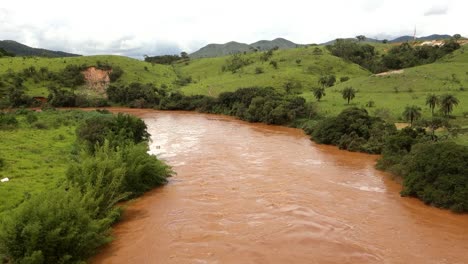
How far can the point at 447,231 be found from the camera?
20859 millimetres

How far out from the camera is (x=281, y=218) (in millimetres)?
21469

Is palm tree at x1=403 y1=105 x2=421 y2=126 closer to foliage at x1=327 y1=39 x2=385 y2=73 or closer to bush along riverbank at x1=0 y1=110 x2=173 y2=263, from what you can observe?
bush along riverbank at x1=0 y1=110 x2=173 y2=263

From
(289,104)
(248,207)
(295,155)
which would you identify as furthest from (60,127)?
(289,104)

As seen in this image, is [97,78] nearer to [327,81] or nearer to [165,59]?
[165,59]

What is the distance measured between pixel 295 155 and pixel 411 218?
662 inches

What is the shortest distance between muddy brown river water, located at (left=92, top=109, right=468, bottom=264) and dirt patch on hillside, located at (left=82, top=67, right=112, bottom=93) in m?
57.5

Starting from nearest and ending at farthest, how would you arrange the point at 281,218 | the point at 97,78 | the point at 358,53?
the point at 281,218
the point at 97,78
the point at 358,53

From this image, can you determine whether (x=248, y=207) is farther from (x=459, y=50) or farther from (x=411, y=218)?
(x=459, y=50)

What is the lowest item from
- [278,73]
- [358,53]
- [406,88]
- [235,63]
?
[406,88]

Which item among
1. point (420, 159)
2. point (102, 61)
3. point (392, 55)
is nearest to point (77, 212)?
point (420, 159)

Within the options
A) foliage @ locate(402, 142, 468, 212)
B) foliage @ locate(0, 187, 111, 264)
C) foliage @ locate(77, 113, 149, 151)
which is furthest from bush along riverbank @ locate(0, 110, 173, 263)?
foliage @ locate(402, 142, 468, 212)

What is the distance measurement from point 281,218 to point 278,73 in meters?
67.0

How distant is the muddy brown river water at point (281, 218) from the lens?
17.5 m

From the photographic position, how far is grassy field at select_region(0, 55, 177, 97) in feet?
274
